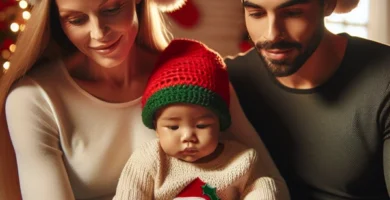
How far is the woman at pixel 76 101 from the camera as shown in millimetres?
955

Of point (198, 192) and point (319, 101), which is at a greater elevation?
point (319, 101)

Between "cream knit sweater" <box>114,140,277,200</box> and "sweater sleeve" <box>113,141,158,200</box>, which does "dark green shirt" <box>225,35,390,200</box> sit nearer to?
"cream knit sweater" <box>114,140,277,200</box>

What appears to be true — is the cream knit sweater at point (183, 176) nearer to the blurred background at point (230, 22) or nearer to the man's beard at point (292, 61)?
the man's beard at point (292, 61)

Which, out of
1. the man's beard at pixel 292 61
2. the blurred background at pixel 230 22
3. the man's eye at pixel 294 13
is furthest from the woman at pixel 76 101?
the blurred background at pixel 230 22

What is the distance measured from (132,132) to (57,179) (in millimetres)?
183

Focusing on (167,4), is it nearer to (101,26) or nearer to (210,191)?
(101,26)

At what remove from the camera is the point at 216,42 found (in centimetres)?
181

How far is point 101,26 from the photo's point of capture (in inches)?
37.1

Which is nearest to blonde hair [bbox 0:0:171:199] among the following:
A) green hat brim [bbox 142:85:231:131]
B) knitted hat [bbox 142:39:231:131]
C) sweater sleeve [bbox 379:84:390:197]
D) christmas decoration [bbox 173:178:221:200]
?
knitted hat [bbox 142:39:231:131]

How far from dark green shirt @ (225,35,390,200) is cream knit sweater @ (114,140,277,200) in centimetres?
17

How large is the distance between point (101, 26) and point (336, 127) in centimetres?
52

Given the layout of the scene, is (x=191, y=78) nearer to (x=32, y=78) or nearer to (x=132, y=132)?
(x=132, y=132)

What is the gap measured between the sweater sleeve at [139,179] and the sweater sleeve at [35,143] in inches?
4.3

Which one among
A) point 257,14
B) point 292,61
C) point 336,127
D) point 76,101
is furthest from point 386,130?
point 76,101
